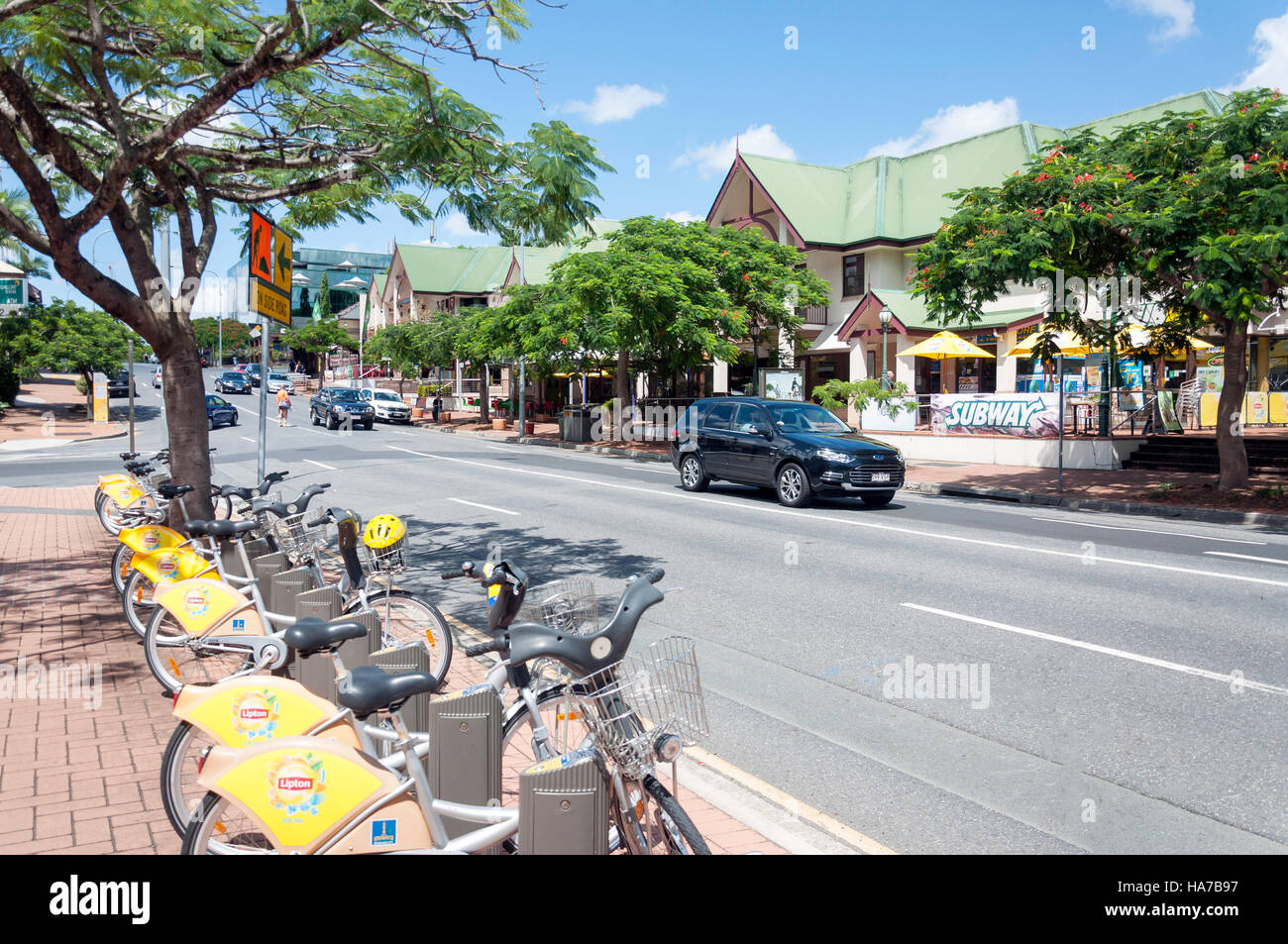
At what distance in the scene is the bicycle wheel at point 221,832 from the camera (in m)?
3.20

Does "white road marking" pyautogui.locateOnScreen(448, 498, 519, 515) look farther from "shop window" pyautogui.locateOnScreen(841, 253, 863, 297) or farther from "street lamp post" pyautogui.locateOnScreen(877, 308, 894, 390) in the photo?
"shop window" pyautogui.locateOnScreen(841, 253, 863, 297)

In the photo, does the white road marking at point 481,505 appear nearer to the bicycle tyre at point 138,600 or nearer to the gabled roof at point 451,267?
the bicycle tyre at point 138,600

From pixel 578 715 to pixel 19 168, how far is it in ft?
20.1

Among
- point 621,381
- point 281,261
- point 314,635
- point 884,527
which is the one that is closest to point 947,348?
point 621,381

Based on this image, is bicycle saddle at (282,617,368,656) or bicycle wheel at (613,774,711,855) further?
bicycle saddle at (282,617,368,656)

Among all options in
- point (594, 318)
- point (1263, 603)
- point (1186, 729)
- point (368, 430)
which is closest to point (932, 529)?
point (1263, 603)

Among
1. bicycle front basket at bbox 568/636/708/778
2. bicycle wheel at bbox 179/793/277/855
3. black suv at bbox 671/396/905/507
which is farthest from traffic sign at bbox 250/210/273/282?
black suv at bbox 671/396/905/507

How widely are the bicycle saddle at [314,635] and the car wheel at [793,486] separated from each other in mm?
12461

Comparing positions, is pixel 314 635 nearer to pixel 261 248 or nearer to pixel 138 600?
pixel 138 600

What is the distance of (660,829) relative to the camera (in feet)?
10.0

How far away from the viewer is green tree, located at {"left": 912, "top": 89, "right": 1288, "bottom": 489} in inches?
555

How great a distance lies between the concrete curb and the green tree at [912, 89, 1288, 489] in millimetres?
1900

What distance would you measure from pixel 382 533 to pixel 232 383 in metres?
70.7

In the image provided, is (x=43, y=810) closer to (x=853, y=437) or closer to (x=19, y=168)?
(x=19, y=168)
